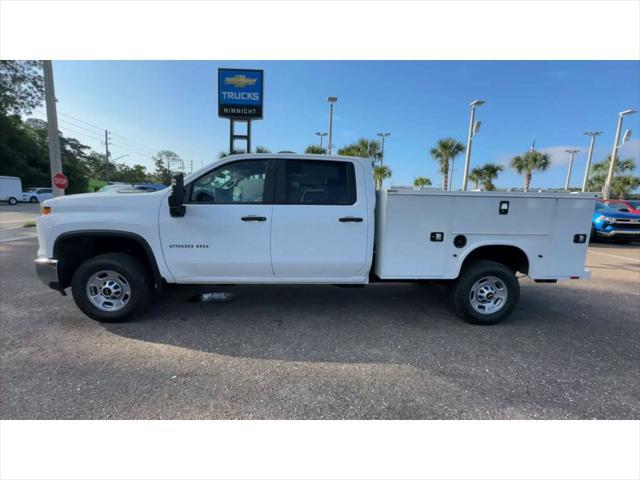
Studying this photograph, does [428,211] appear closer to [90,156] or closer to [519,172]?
[519,172]

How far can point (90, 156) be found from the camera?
68500mm

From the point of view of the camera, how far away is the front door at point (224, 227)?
11.2 ft

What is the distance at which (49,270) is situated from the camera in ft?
11.4

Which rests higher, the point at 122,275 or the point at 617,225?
the point at 617,225

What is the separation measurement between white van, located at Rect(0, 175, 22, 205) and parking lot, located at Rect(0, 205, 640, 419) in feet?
113

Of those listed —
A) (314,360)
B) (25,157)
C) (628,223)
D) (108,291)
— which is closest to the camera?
(314,360)

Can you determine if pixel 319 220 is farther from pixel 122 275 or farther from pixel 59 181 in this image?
pixel 59 181

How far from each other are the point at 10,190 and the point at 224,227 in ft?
125

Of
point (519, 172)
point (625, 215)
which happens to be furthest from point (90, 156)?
point (625, 215)

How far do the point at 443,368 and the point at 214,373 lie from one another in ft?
6.92

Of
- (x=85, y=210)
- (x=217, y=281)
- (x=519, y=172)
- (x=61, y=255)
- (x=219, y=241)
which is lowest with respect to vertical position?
(x=217, y=281)

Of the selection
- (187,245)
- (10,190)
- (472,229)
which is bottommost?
(10,190)

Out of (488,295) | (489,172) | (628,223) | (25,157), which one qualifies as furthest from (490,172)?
(25,157)

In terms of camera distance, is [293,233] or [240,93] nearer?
[293,233]
